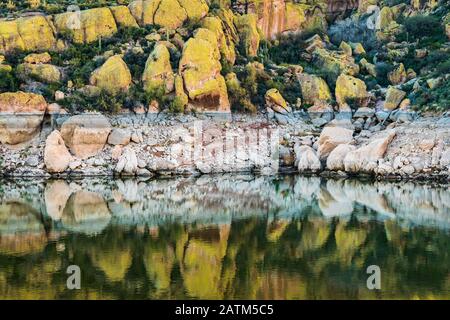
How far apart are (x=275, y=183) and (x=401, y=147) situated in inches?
412

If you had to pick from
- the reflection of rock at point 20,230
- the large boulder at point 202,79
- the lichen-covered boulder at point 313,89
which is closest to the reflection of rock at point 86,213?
the reflection of rock at point 20,230

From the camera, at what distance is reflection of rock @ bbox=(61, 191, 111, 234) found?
27453 millimetres

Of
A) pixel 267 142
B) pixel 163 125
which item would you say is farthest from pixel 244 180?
pixel 163 125

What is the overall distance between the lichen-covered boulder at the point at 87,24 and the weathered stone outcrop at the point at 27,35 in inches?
62.5

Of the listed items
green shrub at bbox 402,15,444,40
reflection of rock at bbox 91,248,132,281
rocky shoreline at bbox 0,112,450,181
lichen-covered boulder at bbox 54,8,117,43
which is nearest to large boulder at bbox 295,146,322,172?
rocky shoreline at bbox 0,112,450,181

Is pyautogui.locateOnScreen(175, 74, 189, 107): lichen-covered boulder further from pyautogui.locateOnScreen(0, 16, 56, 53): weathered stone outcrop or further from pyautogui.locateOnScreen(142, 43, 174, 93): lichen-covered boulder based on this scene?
pyautogui.locateOnScreen(0, 16, 56, 53): weathered stone outcrop

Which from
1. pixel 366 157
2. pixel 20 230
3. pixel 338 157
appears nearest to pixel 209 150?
pixel 338 157

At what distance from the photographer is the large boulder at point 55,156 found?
46.5m

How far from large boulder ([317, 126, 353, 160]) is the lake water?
6.95 metres

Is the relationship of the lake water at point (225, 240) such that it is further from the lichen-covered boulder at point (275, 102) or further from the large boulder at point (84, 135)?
the lichen-covered boulder at point (275, 102)

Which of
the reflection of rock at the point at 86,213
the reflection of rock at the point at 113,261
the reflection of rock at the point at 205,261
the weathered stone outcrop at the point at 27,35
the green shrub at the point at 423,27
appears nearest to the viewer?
the reflection of rock at the point at 205,261

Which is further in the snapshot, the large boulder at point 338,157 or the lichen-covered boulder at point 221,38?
the lichen-covered boulder at point 221,38
